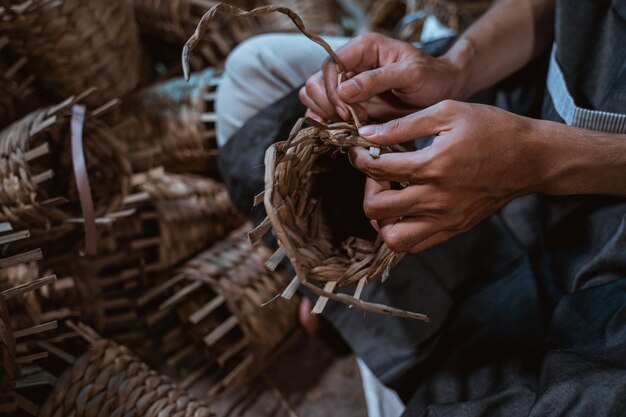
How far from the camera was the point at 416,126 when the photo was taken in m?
0.57

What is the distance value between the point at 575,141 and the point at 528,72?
0.38 meters

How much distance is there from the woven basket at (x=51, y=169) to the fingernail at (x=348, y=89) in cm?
44

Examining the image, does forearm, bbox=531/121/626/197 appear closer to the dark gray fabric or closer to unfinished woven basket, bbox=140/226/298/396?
the dark gray fabric

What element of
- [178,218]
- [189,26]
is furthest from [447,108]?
[189,26]

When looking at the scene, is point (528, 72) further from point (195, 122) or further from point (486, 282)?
point (195, 122)

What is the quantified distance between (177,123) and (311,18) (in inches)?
24.2

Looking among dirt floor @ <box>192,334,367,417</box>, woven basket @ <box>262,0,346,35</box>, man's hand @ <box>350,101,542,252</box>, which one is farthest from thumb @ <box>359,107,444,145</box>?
woven basket @ <box>262,0,346,35</box>

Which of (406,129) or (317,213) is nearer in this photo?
(406,129)

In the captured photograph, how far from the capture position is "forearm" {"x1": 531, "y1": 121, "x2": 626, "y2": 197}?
60 cm

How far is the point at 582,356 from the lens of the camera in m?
0.64

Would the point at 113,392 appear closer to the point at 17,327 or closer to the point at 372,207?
the point at 17,327

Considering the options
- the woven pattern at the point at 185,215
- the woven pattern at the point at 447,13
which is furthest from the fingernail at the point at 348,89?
the woven pattern at the point at 447,13

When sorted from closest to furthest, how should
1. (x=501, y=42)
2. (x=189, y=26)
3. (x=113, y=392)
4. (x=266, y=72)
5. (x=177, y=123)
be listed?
(x=113, y=392) → (x=501, y=42) → (x=266, y=72) → (x=177, y=123) → (x=189, y=26)

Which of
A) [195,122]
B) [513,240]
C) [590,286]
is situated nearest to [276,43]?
[195,122]
